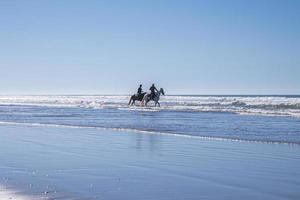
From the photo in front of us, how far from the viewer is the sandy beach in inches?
228

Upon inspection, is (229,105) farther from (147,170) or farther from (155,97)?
(147,170)

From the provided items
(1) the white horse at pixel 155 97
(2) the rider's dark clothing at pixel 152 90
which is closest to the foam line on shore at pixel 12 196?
(2) the rider's dark clothing at pixel 152 90

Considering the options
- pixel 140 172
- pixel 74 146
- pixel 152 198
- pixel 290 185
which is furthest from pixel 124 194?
pixel 74 146

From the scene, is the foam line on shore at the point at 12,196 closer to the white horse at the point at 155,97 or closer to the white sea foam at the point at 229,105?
the white sea foam at the point at 229,105

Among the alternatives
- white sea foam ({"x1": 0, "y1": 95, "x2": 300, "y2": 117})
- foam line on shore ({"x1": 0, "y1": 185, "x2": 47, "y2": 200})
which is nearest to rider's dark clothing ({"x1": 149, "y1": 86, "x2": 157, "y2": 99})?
white sea foam ({"x1": 0, "y1": 95, "x2": 300, "y2": 117})

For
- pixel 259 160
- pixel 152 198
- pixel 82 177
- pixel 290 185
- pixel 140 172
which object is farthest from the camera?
pixel 259 160

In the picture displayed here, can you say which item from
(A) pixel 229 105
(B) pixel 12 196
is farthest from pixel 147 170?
(A) pixel 229 105

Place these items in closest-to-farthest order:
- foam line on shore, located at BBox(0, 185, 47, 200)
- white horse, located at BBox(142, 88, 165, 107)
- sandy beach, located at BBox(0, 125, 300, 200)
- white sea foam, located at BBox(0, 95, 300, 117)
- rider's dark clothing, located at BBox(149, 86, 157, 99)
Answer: foam line on shore, located at BBox(0, 185, 47, 200), sandy beach, located at BBox(0, 125, 300, 200), white sea foam, located at BBox(0, 95, 300, 117), rider's dark clothing, located at BBox(149, 86, 157, 99), white horse, located at BBox(142, 88, 165, 107)

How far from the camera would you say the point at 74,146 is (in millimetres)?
10531

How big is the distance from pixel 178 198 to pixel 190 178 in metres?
1.23

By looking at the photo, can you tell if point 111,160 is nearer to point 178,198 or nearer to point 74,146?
point 74,146

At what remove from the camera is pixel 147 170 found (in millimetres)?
7383

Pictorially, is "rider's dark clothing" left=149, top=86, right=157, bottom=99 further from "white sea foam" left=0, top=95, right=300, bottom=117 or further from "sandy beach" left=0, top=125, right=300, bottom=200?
"sandy beach" left=0, top=125, right=300, bottom=200

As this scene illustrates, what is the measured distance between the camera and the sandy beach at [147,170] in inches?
228
